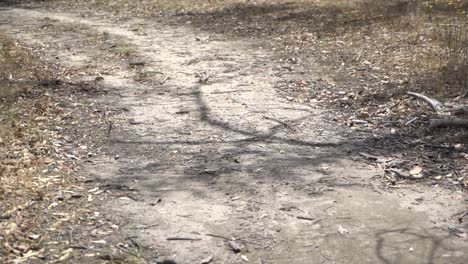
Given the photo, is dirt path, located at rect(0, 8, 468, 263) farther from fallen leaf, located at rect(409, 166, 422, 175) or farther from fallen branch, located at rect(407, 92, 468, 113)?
fallen branch, located at rect(407, 92, 468, 113)

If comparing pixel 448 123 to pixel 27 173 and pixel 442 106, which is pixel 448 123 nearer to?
pixel 442 106

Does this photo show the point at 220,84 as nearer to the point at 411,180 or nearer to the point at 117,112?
the point at 117,112

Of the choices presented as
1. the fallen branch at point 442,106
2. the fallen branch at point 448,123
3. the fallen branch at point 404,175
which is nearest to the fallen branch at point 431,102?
the fallen branch at point 442,106

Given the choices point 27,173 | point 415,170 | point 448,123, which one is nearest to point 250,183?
point 415,170

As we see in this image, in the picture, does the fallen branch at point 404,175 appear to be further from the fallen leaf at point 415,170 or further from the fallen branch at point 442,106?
the fallen branch at point 442,106

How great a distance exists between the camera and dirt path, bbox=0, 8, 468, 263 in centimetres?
392

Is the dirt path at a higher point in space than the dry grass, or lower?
lower

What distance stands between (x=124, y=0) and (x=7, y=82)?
10846mm

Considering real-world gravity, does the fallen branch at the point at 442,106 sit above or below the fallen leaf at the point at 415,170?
above

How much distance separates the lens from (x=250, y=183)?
4941 millimetres

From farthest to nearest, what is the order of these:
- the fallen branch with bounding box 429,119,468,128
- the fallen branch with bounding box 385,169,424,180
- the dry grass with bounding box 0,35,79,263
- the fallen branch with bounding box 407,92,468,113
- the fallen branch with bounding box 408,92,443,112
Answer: the fallen branch with bounding box 408,92,443,112 → the fallen branch with bounding box 407,92,468,113 → the fallen branch with bounding box 429,119,468,128 → the fallen branch with bounding box 385,169,424,180 → the dry grass with bounding box 0,35,79,263

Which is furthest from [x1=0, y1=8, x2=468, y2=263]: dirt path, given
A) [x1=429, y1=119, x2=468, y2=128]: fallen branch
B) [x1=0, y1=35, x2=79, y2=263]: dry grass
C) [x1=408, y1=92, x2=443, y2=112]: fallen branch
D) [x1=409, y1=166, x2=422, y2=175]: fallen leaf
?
[x1=408, y1=92, x2=443, y2=112]: fallen branch

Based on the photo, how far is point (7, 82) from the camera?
310 inches

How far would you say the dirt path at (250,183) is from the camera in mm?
3922
